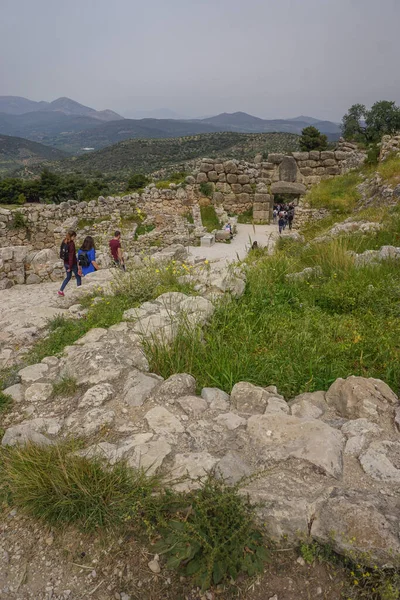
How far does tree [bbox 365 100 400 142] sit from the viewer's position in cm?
3250

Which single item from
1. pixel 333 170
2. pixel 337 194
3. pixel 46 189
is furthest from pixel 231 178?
pixel 46 189

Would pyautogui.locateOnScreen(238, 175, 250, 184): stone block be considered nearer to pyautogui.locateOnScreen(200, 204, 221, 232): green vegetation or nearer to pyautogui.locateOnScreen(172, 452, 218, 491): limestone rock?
pyautogui.locateOnScreen(200, 204, 221, 232): green vegetation

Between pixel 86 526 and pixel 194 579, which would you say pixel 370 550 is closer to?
pixel 194 579

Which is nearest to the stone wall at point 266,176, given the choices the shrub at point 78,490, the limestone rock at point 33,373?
the limestone rock at point 33,373

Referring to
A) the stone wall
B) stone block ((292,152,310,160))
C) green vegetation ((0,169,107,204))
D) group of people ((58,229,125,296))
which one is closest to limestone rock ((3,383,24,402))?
group of people ((58,229,125,296))

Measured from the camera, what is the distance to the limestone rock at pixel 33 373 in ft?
12.7

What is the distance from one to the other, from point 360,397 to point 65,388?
9.08 ft

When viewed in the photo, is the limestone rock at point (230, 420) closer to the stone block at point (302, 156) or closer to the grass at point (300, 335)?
the grass at point (300, 335)

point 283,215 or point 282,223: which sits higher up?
point 283,215

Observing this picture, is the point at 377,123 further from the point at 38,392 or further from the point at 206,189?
the point at 38,392

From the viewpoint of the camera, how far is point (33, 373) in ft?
A: 13.0

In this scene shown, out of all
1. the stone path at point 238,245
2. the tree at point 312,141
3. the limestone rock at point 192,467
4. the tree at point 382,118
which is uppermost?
the tree at point 382,118

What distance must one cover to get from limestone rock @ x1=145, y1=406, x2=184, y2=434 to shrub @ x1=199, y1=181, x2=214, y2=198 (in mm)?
16591

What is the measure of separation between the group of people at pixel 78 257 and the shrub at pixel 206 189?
932cm
